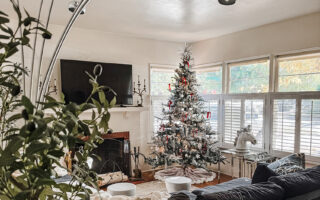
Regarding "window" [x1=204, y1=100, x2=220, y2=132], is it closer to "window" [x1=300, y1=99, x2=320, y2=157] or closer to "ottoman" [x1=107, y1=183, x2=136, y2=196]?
"window" [x1=300, y1=99, x2=320, y2=157]

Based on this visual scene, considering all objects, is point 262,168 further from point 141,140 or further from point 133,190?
point 141,140

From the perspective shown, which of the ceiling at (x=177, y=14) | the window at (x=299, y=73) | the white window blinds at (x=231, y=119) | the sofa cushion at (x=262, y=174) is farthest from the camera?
the white window blinds at (x=231, y=119)

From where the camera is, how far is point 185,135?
4.91 m

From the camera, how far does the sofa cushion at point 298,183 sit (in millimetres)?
2076

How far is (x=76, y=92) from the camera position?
4.59 meters

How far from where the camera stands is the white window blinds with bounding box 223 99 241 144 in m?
5.02

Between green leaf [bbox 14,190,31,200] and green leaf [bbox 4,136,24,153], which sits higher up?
green leaf [bbox 4,136,24,153]

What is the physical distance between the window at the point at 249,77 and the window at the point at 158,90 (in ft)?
4.55

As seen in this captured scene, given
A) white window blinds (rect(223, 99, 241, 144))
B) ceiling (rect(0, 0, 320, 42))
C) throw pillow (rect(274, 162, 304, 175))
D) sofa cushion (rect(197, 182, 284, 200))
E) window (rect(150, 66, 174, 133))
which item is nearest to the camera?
sofa cushion (rect(197, 182, 284, 200))

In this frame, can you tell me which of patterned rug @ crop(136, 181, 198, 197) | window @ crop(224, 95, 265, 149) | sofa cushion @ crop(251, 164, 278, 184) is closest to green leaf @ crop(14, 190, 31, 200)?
sofa cushion @ crop(251, 164, 278, 184)

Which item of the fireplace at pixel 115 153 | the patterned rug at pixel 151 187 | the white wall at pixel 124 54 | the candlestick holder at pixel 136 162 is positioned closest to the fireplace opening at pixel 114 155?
the fireplace at pixel 115 153

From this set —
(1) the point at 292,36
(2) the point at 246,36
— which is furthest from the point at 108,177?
(1) the point at 292,36

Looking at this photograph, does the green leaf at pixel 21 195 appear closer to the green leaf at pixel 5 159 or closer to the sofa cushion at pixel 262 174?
the green leaf at pixel 5 159

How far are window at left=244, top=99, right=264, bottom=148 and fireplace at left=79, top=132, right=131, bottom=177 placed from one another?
8.05 ft
